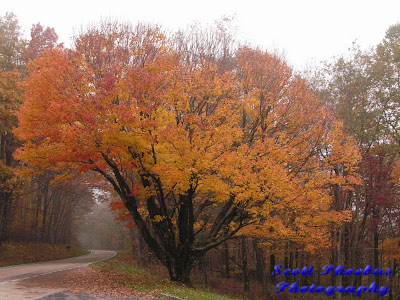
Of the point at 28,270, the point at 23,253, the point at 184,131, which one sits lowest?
the point at 23,253

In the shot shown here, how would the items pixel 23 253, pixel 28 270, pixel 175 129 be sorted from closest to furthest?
pixel 175 129 < pixel 28 270 < pixel 23 253

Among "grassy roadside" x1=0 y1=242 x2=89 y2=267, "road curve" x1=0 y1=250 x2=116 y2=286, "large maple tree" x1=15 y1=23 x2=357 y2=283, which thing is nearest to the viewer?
"large maple tree" x1=15 y1=23 x2=357 y2=283

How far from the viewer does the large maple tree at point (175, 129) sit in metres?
11.7

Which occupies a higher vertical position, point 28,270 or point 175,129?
point 175,129

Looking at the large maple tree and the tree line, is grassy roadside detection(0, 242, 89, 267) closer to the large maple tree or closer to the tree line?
the tree line

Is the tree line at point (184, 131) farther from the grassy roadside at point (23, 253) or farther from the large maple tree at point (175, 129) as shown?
the grassy roadside at point (23, 253)

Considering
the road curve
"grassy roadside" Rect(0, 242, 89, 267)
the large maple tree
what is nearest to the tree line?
the large maple tree

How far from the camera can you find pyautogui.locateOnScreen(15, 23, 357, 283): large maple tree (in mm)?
11711

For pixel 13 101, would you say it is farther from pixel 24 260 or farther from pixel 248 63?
pixel 248 63

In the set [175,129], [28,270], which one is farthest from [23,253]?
[175,129]

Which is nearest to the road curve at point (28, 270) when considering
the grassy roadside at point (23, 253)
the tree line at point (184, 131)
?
the grassy roadside at point (23, 253)

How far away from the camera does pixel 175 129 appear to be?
488 inches

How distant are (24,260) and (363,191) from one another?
25.7 meters

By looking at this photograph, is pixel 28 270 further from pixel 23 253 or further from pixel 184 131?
pixel 184 131
